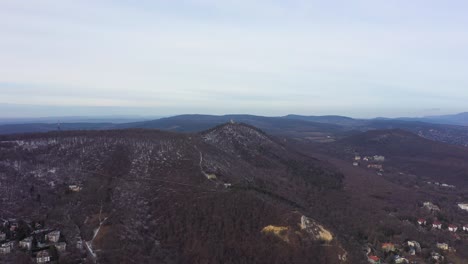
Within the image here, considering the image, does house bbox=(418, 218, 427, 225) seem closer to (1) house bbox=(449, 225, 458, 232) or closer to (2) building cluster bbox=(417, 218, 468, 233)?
(2) building cluster bbox=(417, 218, 468, 233)

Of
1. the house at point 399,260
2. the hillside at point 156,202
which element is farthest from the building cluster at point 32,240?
the house at point 399,260

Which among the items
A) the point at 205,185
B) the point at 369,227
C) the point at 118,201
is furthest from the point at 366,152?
the point at 118,201

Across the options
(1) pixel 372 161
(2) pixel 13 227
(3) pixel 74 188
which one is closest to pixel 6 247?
(2) pixel 13 227

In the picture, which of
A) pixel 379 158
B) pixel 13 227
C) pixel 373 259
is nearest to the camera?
pixel 13 227

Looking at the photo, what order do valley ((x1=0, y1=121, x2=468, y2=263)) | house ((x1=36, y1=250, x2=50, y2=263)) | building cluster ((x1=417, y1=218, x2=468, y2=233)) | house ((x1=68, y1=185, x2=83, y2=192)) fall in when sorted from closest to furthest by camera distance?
house ((x1=36, y1=250, x2=50, y2=263)) → valley ((x1=0, y1=121, x2=468, y2=263)) → house ((x1=68, y1=185, x2=83, y2=192)) → building cluster ((x1=417, y1=218, x2=468, y2=233))

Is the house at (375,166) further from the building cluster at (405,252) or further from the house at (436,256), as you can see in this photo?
the house at (436,256)

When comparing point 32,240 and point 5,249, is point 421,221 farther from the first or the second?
point 5,249

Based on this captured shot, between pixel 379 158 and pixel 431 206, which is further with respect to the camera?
pixel 379 158

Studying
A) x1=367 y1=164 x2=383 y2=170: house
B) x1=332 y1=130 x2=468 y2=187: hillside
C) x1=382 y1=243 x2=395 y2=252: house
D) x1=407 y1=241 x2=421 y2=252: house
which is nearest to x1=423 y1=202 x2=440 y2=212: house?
x1=407 y1=241 x2=421 y2=252: house
